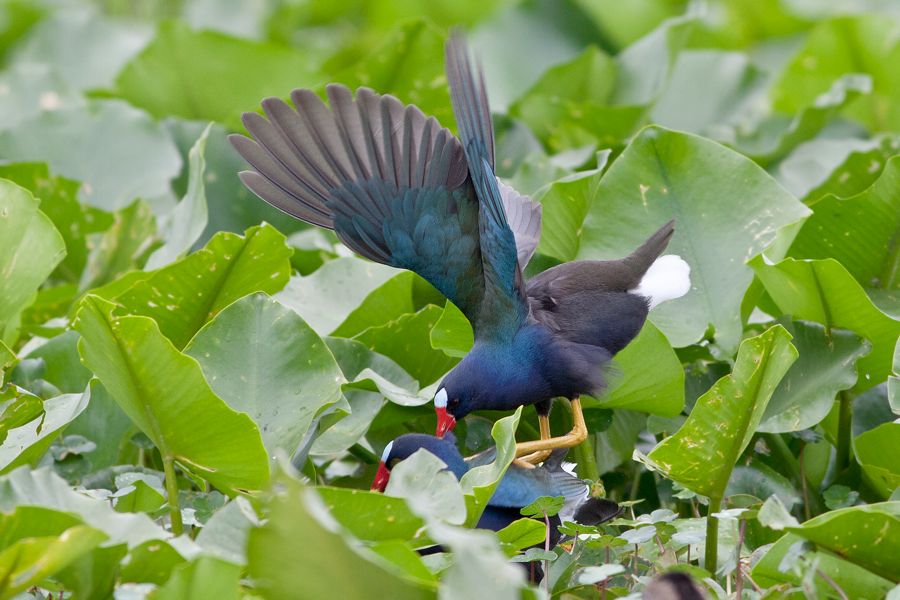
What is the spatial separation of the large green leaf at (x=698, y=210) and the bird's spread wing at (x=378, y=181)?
0.24 metres

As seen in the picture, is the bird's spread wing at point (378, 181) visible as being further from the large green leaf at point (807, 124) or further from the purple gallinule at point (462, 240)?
the large green leaf at point (807, 124)

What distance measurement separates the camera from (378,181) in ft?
7.11

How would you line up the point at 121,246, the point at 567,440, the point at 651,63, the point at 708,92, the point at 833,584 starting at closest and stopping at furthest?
the point at 833,584
the point at 567,440
the point at 121,246
the point at 651,63
the point at 708,92

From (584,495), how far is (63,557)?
2.63ft

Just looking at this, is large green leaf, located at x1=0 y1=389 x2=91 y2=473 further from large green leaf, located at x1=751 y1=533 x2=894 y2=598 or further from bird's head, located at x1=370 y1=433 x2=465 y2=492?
large green leaf, located at x1=751 y1=533 x2=894 y2=598

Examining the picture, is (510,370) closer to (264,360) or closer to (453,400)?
(453,400)

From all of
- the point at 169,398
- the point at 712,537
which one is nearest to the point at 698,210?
the point at 712,537

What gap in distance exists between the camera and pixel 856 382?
190 centimetres

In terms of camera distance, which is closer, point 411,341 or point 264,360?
point 264,360

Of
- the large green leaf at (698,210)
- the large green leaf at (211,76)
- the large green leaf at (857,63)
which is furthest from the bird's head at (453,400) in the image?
the large green leaf at (857,63)

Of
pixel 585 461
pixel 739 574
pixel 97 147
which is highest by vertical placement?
pixel 97 147

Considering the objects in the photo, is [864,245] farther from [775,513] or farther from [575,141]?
[575,141]

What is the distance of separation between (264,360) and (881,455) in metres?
0.88

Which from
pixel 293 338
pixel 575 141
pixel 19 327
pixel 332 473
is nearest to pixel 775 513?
pixel 293 338
